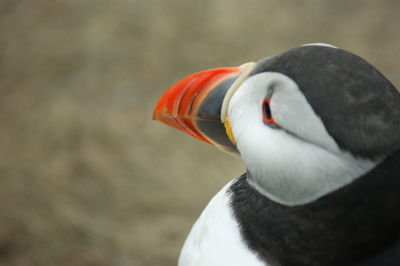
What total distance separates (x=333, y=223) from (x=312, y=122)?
0.75 feet

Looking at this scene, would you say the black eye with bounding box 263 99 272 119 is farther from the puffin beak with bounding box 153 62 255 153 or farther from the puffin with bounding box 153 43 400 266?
the puffin beak with bounding box 153 62 255 153

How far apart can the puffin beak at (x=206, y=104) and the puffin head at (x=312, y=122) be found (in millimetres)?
96

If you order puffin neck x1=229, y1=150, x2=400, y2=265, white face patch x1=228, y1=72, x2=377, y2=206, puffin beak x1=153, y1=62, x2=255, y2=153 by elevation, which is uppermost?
puffin beak x1=153, y1=62, x2=255, y2=153

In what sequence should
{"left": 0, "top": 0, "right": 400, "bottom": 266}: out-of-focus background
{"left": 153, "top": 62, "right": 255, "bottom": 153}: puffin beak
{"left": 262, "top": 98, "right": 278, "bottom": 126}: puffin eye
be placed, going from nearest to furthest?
{"left": 262, "top": 98, "right": 278, "bottom": 126}: puffin eye
{"left": 153, "top": 62, "right": 255, "bottom": 153}: puffin beak
{"left": 0, "top": 0, "right": 400, "bottom": 266}: out-of-focus background

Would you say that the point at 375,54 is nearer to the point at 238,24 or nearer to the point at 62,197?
the point at 238,24

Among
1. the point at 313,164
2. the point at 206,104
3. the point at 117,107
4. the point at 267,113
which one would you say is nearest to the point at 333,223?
the point at 313,164

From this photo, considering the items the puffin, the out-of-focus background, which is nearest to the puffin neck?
the puffin

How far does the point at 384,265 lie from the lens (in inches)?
46.6

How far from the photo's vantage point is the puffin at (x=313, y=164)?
107 centimetres

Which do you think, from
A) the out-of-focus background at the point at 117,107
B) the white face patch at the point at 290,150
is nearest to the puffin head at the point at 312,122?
the white face patch at the point at 290,150

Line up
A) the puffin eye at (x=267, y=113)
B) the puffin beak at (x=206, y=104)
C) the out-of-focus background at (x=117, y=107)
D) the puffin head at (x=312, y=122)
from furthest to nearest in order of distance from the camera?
the out-of-focus background at (x=117, y=107) → the puffin beak at (x=206, y=104) → the puffin eye at (x=267, y=113) → the puffin head at (x=312, y=122)

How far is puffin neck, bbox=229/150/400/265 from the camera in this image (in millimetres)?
1088

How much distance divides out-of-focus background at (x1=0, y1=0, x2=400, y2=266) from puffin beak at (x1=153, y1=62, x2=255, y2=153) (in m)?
1.69

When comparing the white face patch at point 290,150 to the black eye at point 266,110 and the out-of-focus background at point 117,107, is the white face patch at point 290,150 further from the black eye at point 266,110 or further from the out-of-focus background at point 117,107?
the out-of-focus background at point 117,107
